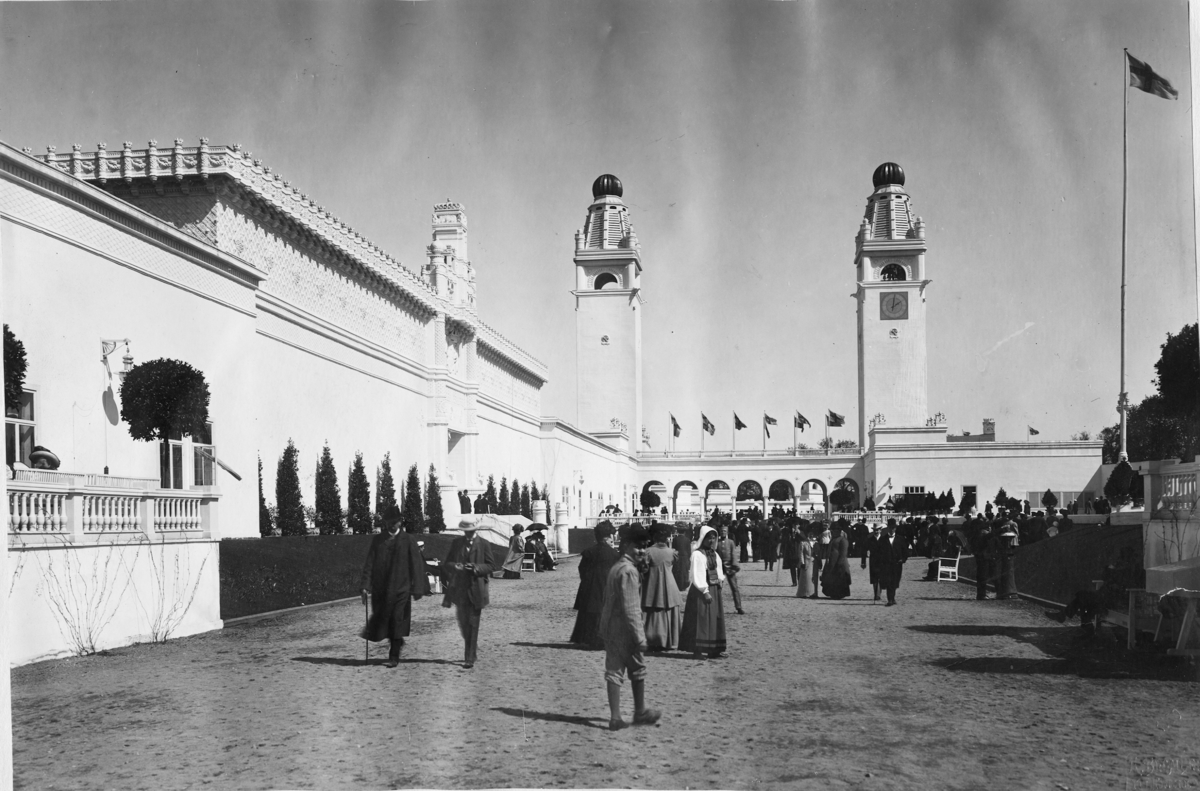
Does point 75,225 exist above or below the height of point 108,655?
above

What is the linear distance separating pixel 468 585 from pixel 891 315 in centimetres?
6969

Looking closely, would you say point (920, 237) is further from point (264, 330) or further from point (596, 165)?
point (596, 165)

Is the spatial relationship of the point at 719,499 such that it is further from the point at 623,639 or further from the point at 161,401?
the point at 623,639

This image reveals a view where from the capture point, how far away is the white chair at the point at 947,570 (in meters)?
24.5

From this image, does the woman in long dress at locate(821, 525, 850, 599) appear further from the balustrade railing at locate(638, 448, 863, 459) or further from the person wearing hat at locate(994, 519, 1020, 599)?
the balustrade railing at locate(638, 448, 863, 459)

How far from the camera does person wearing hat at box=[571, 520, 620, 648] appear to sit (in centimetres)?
1222

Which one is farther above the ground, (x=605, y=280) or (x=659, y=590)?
(x=605, y=280)

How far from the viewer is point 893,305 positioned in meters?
77.4

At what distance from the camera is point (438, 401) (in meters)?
45.5

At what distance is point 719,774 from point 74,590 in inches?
287

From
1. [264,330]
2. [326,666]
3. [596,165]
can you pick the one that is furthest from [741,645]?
[264,330]

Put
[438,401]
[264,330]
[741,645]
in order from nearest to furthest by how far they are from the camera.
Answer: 1. [741,645]
2. [264,330]
3. [438,401]

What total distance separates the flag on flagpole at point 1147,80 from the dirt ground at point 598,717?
15.3 feet

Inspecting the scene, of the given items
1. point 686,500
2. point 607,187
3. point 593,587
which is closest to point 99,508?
point 593,587
